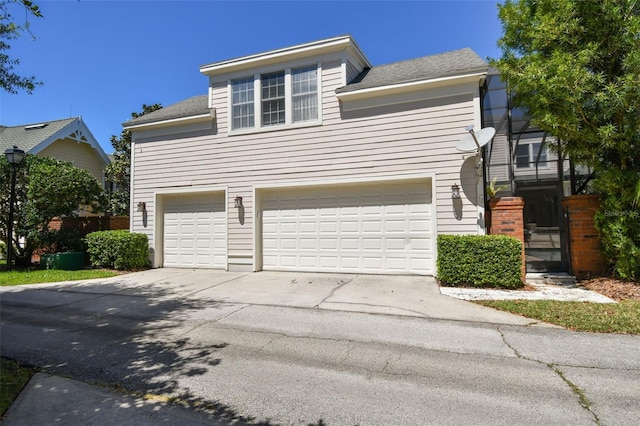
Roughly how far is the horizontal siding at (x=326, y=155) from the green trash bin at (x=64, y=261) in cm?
210

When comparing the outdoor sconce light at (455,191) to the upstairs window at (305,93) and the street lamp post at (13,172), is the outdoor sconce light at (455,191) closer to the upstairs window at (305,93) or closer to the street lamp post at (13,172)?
the upstairs window at (305,93)

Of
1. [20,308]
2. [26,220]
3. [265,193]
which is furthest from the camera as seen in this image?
[26,220]

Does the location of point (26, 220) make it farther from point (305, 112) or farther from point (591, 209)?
point (591, 209)

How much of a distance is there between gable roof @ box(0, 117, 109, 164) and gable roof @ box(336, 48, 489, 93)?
15738 mm

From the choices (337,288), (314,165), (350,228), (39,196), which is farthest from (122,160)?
(337,288)

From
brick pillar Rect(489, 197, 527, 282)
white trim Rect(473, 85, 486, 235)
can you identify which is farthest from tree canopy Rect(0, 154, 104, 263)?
brick pillar Rect(489, 197, 527, 282)

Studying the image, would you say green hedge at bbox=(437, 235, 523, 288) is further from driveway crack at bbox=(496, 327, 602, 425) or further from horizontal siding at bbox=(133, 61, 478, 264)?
driveway crack at bbox=(496, 327, 602, 425)

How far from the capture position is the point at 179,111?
1153 cm

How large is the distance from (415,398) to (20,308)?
7267 mm

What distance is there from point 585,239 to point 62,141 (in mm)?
22457

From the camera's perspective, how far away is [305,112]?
982cm

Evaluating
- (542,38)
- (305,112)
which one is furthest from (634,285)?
(305,112)

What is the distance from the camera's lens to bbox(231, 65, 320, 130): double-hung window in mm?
9797

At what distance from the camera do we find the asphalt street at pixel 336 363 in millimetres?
2838
